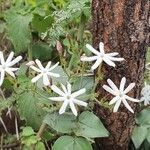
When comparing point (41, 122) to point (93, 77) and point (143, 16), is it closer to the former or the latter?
point (93, 77)

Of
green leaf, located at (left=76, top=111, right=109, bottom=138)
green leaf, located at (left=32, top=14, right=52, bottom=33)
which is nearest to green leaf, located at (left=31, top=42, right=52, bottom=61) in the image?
green leaf, located at (left=32, top=14, right=52, bottom=33)

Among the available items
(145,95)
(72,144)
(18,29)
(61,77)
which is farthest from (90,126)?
(18,29)

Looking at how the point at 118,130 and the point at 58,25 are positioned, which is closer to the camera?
the point at 118,130

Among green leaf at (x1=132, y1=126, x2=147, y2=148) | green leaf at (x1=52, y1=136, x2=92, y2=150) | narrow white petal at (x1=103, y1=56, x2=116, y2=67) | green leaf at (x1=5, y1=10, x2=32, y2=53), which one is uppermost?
green leaf at (x1=5, y1=10, x2=32, y2=53)

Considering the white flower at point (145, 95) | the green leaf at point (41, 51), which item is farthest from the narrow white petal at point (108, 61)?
the green leaf at point (41, 51)

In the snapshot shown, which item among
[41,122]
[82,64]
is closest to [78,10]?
[82,64]

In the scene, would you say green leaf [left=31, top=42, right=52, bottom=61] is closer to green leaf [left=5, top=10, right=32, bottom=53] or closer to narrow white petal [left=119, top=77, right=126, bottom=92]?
green leaf [left=5, top=10, right=32, bottom=53]
